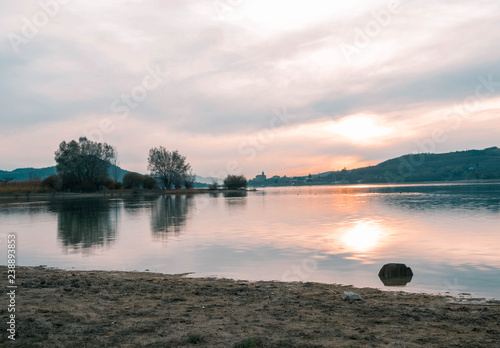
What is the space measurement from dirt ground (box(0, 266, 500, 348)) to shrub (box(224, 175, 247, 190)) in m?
146

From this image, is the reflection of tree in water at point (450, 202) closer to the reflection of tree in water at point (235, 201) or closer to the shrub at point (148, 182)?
the reflection of tree in water at point (235, 201)

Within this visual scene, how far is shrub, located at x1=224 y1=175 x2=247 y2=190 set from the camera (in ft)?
515

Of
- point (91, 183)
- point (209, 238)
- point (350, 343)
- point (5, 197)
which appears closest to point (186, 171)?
point (91, 183)

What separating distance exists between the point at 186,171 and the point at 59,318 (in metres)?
133

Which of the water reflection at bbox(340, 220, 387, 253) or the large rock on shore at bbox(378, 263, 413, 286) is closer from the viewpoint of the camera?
the large rock on shore at bbox(378, 263, 413, 286)

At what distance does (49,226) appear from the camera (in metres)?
29.8

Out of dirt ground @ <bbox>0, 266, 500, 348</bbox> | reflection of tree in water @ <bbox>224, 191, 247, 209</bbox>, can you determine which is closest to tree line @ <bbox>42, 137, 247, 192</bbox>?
reflection of tree in water @ <bbox>224, 191, 247, 209</bbox>

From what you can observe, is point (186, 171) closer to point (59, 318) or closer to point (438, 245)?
point (438, 245)

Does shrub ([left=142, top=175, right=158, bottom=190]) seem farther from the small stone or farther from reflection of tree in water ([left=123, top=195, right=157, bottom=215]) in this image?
the small stone

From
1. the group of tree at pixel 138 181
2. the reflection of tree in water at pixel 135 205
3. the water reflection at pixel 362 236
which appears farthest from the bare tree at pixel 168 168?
the water reflection at pixel 362 236

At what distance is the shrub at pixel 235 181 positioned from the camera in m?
157

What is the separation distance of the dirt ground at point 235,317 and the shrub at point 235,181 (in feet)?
478

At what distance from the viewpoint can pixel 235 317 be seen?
7.78m

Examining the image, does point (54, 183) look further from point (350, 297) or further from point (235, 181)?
point (350, 297)
